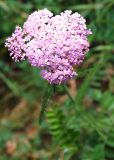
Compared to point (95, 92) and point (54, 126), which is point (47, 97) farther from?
point (95, 92)

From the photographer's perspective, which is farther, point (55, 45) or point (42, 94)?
point (42, 94)

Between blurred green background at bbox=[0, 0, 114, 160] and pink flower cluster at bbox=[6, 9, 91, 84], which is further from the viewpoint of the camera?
blurred green background at bbox=[0, 0, 114, 160]

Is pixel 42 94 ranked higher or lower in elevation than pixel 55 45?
higher

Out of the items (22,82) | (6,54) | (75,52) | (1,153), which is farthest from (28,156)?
(75,52)

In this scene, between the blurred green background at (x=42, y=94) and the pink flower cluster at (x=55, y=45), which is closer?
the pink flower cluster at (x=55, y=45)
